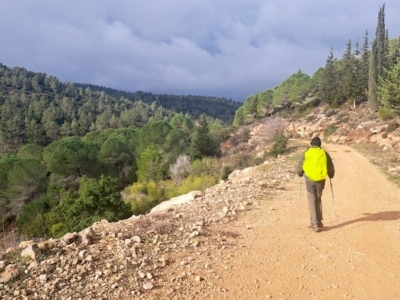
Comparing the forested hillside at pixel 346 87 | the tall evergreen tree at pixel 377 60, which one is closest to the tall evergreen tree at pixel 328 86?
the forested hillside at pixel 346 87

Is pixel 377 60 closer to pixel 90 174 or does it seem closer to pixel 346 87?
pixel 346 87

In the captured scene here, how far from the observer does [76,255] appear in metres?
4.74

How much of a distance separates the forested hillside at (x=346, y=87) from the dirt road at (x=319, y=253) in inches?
730

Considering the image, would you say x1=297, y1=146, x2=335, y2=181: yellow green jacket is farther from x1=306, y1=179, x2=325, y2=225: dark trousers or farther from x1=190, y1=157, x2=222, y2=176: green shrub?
x1=190, y1=157, x2=222, y2=176: green shrub

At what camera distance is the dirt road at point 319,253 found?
427 cm

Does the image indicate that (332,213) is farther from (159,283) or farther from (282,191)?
(159,283)

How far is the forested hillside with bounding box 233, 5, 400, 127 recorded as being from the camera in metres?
34.2

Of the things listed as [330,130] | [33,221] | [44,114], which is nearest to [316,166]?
[33,221]

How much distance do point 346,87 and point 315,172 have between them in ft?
154

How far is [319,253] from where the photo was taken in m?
5.30

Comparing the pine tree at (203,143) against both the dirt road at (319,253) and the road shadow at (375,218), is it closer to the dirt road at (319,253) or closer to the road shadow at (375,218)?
the dirt road at (319,253)

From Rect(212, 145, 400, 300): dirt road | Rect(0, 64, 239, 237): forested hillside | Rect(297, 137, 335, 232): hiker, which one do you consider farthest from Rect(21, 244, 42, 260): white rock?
Rect(0, 64, 239, 237): forested hillside

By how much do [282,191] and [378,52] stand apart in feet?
130

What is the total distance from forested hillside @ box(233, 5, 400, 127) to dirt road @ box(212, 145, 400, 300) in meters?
18.6
